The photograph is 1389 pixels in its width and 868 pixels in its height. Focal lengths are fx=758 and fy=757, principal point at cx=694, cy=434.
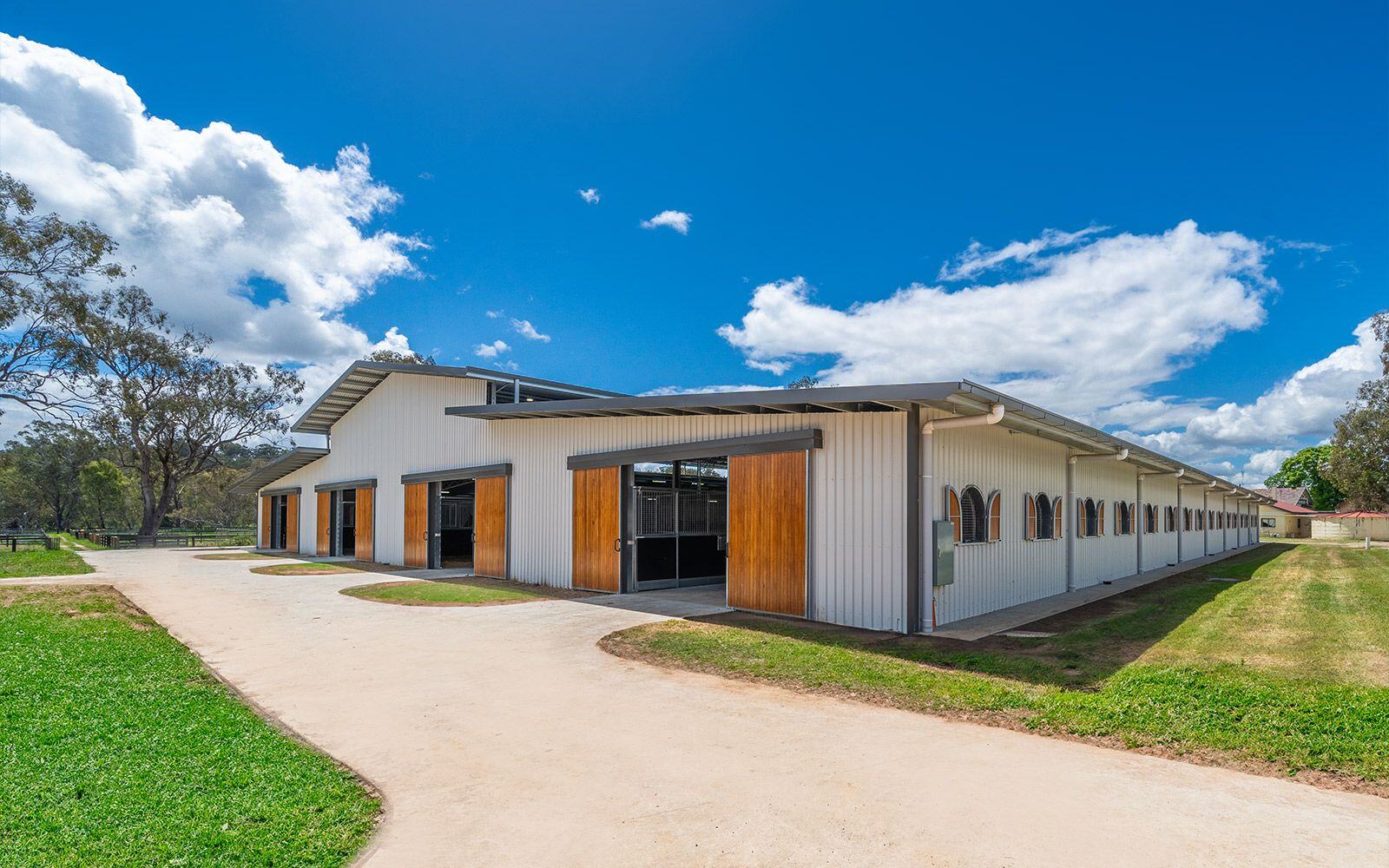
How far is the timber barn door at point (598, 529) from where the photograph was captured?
536 inches

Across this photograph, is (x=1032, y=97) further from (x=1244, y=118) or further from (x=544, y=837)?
(x=544, y=837)

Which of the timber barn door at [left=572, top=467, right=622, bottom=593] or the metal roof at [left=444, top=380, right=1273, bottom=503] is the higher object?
the metal roof at [left=444, top=380, right=1273, bottom=503]

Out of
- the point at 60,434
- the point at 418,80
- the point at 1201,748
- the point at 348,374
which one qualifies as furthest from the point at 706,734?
the point at 60,434

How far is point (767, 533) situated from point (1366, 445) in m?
43.4

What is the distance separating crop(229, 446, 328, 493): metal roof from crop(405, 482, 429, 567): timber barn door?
7.65 m

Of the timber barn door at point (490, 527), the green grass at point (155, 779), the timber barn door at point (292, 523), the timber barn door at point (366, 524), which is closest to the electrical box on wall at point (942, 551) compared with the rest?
the green grass at point (155, 779)

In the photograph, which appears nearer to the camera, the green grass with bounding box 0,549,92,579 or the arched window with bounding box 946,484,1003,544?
the arched window with bounding box 946,484,1003,544

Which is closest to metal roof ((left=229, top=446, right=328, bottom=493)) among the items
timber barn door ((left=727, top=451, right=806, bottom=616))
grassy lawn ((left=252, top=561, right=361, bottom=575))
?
grassy lawn ((left=252, top=561, right=361, bottom=575))

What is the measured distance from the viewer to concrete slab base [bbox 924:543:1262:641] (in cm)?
957

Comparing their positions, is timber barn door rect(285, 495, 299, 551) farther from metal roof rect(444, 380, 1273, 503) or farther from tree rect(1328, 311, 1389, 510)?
tree rect(1328, 311, 1389, 510)

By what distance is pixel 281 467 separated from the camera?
92.7ft

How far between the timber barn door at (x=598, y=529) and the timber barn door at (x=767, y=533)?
2850 mm

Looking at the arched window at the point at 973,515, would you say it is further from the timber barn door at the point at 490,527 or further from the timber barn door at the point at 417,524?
the timber barn door at the point at 417,524

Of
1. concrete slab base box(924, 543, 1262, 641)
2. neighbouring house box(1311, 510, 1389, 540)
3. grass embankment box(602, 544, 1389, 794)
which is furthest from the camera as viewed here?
neighbouring house box(1311, 510, 1389, 540)
